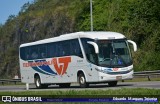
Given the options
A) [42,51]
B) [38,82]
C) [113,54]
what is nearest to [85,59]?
[113,54]

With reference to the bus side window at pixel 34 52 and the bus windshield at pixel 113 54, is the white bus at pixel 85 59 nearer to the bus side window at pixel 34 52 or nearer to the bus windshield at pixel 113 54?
the bus windshield at pixel 113 54

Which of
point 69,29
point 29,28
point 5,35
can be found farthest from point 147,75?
point 5,35

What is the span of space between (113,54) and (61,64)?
4.89 m

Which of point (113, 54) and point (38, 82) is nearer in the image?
point (113, 54)

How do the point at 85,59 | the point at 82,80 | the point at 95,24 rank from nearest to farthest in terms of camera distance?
the point at 85,59, the point at 82,80, the point at 95,24

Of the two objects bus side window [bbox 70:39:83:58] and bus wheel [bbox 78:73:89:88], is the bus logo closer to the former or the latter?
bus side window [bbox 70:39:83:58]

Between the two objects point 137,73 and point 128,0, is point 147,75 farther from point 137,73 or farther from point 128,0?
point 128,0

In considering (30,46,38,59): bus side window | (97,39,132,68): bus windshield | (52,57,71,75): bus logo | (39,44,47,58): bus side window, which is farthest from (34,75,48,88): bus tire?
(97,39,132,68): bus windshield

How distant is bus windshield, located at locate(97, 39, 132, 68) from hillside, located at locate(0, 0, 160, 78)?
15.3 metres

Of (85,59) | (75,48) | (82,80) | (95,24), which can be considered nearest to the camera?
(85,59)

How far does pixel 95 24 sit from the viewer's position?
57.3 meters

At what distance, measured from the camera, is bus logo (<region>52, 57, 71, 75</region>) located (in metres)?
31.3

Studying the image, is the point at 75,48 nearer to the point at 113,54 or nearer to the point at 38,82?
the point at 113,54

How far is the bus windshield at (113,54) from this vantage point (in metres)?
28.2
